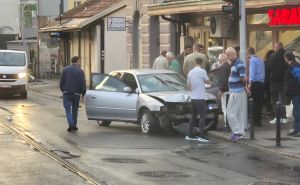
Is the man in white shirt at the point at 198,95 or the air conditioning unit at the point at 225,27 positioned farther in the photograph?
the air conditioning unit at the point at 225,27

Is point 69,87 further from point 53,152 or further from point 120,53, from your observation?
point 120,53

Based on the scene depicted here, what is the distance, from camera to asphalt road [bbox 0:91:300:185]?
9.27m

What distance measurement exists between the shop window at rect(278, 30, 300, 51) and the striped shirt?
4.52 m

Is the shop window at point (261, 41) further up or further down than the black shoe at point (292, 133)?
further up

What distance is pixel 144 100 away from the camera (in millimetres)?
14523

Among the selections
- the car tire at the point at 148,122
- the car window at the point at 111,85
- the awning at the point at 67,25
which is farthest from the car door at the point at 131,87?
the awning at the point at 67,25

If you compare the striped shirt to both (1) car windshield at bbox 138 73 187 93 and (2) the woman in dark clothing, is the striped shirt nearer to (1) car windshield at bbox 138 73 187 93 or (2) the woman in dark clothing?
(1) car windshield at bbox 138 73 187 93

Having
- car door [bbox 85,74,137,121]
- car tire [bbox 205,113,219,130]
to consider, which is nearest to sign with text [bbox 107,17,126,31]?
car door [bbox 85,74,137,121]

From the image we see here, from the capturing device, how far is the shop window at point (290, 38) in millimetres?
17447

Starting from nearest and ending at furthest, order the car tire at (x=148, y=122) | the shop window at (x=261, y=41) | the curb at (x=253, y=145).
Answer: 1. the curb at (x=253, y=145)
2. the car tire at (x=148, y=122)
3. the shop window at (x=261, y=41)

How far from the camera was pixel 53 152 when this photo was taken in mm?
11531

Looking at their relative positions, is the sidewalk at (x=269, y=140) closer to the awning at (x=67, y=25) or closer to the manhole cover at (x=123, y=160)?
the manhole cover at (x=123, y=160)

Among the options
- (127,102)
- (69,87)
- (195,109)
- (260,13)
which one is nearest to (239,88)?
(195,109)

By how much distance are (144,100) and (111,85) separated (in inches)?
59.4
